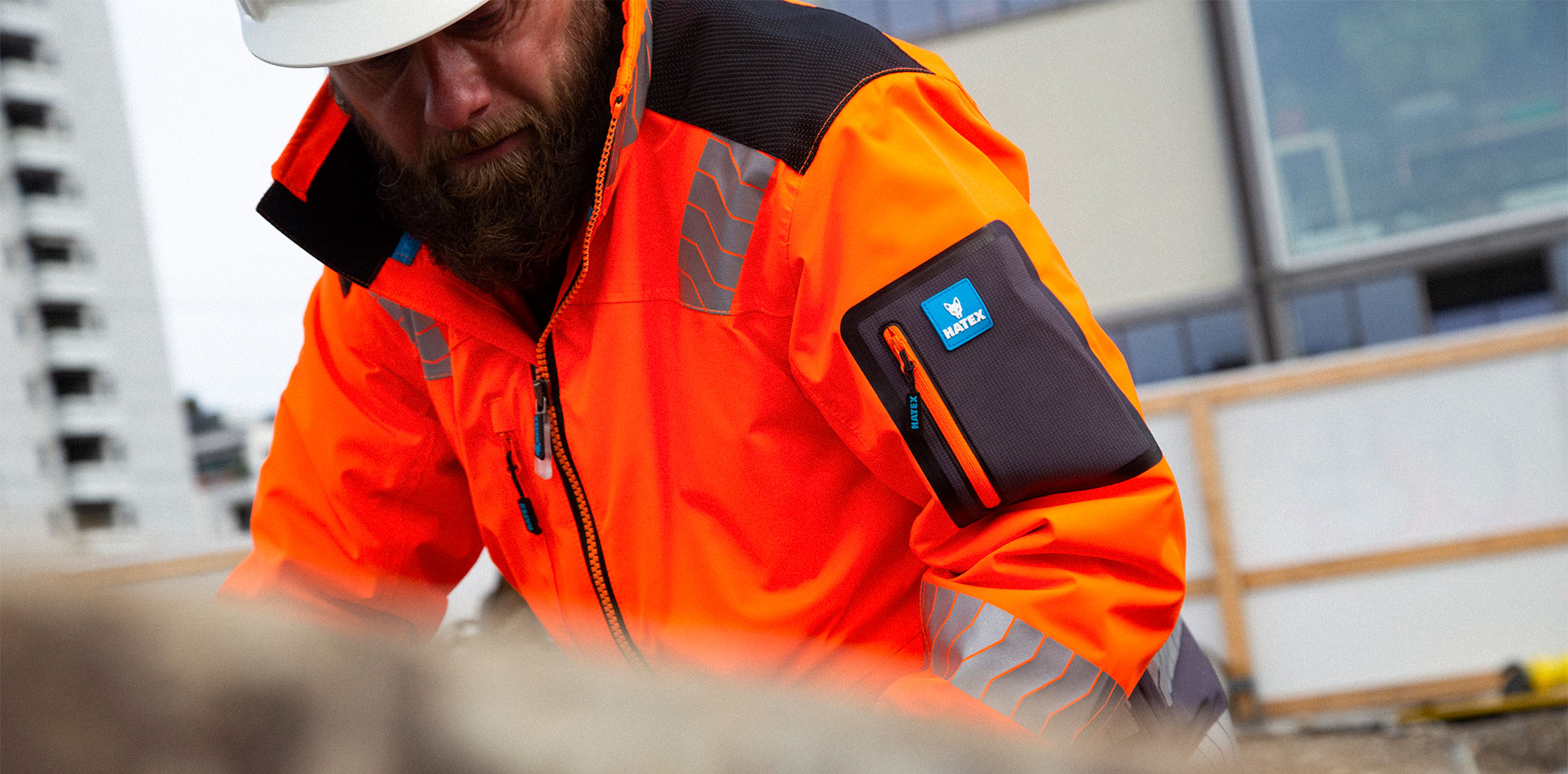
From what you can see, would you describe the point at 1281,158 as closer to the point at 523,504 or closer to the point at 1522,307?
the point at 1522,307

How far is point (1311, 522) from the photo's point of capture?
17.7 feet

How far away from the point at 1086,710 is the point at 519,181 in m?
0.87

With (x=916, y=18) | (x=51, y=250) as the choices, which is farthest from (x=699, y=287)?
(x=51, y=250)

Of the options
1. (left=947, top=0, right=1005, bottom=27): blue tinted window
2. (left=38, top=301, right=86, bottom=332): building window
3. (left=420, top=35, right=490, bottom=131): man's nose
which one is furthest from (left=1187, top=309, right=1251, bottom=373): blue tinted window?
(left=38, top=301, right=86, bottom=332): building window

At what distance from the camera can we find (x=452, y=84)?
131cm

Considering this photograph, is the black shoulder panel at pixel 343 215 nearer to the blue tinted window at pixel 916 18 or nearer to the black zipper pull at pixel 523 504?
the black zipper pull at pixel 523 504

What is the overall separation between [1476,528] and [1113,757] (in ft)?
19.6

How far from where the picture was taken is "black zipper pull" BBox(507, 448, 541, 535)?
1490 mm

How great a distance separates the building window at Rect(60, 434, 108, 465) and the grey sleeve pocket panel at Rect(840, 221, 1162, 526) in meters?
52.9

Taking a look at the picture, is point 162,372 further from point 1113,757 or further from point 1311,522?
point 1113,757

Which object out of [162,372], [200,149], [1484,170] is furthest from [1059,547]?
[162,372]

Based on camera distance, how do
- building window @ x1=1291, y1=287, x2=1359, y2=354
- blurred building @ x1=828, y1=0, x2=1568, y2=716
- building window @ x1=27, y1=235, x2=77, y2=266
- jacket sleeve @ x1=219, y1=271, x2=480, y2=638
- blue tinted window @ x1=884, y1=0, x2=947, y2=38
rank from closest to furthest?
jacket sleeve @ x1=219, y1=271, x2=480, y2=638, blurred building @ x1=828, y1=0, x2=1568, y2=716, building window @ x1=1291, y1=287, x2=1359, y2=354, blue tinted window @ x1=884, y1=0, x2=947, y2=38, building window @ x1=27, y1=235, x2=77, y2=266

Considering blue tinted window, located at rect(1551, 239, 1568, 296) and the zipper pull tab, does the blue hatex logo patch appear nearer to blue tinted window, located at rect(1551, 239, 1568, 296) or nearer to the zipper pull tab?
the zipper pull tab

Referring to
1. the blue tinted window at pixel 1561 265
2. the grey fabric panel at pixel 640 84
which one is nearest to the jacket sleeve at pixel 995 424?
the grey fabric panel at pixel 640 84
